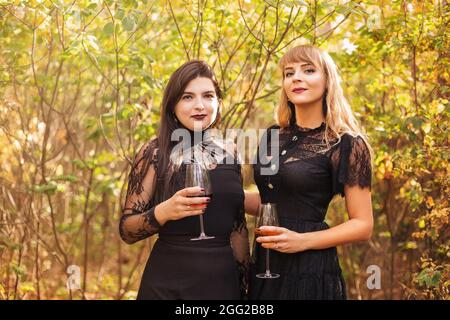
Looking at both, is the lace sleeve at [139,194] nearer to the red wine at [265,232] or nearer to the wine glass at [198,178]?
the wine glass at [198,178]

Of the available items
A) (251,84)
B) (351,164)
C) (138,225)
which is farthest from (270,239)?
(251,84)

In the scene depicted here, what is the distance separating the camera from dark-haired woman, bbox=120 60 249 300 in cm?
285

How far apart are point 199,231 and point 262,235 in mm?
355

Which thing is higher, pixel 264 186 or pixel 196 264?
pixel 264 186

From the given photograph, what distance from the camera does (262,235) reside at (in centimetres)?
267

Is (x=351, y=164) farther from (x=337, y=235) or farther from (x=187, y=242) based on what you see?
(x=187, y=242)

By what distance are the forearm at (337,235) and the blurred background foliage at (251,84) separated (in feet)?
3.71

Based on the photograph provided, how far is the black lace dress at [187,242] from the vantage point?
284 centimetres

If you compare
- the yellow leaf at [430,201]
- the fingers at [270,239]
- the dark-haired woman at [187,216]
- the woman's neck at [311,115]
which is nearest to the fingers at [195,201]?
the dark-haired woman at [187,216]

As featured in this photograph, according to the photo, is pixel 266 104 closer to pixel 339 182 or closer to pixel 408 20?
pixel 408 20

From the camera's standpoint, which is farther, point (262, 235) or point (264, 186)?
point (264, 186)

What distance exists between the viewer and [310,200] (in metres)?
2.90

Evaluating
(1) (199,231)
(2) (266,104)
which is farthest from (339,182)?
(2) (266,104)
